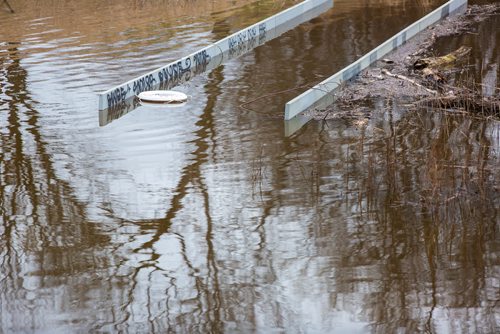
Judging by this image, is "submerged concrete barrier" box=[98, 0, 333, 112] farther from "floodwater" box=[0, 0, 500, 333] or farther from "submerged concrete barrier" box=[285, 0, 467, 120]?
"submerged concrete barrier" box=[285, 0, 467, 120]

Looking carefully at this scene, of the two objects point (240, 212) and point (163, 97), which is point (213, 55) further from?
point (240, 212)

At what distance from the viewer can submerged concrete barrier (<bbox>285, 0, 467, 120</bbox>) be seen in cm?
890

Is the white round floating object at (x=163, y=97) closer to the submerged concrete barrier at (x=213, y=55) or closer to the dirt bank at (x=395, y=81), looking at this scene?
the submerged concrete barrier at (x=213, y=55)

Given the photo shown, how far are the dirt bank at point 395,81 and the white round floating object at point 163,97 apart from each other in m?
1.44

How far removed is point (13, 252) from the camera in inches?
232

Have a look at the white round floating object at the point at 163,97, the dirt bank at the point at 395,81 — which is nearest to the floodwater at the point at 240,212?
the white round floating object at the point at 163,97

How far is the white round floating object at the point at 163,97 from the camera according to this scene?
30.7 feet

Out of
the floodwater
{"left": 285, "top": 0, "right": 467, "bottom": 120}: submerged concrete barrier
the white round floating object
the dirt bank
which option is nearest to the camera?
the floodwater

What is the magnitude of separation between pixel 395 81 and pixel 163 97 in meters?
2.57

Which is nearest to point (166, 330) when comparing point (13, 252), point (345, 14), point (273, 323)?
point (273, 323)

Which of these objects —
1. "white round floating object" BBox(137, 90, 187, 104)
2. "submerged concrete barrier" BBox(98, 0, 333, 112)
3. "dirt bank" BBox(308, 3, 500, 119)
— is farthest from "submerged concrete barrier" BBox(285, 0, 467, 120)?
"submerged concrete barrier" BBox(98, 0, 333, 112)

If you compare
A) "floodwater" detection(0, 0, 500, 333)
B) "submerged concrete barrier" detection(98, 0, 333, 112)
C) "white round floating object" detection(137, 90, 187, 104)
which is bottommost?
"floodwater" detection(0, 0, 500, 333)

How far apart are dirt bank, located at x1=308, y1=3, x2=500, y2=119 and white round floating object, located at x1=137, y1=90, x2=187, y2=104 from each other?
4.74 ft

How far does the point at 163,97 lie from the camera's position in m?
9.40
